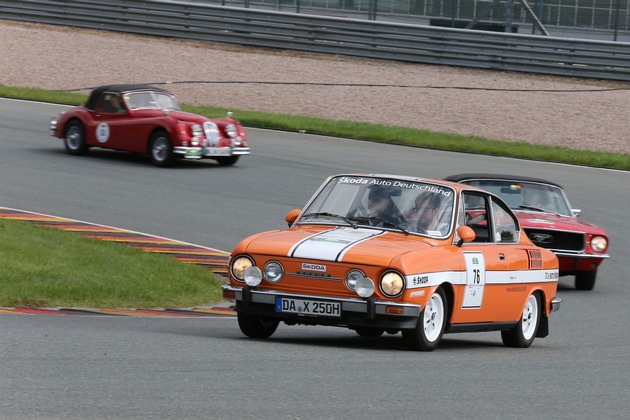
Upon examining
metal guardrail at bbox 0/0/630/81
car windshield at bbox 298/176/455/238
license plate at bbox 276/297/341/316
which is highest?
metal guardrail at bbox 0/0/630/81

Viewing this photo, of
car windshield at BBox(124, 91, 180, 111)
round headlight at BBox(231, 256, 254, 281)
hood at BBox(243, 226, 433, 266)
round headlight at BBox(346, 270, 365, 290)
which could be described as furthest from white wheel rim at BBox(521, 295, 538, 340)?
car windshield at BBox(124, 91, 180, 111)

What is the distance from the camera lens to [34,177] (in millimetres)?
20031

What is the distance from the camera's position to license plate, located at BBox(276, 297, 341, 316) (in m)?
8.79

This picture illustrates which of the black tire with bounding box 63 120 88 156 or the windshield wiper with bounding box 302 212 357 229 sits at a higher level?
the windshield wiper with bounding box 302 212 357 229

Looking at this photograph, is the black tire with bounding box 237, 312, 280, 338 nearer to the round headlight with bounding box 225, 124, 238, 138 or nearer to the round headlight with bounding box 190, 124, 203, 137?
the round headlight with bounding box 190, 124, 203, 137

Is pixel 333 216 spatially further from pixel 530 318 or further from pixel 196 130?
pixel 196 130

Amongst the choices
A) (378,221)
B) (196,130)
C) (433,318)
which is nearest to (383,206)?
(378,221)

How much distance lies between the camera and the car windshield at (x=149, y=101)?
2248 cm

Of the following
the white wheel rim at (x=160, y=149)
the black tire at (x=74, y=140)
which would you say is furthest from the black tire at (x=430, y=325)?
the black tire at (x=74, y=140)

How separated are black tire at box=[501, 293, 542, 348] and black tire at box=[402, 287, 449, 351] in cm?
140

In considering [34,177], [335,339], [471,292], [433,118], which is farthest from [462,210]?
[433,118]

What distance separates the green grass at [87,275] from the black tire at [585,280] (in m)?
4.43

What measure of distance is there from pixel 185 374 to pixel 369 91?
23.9 meters

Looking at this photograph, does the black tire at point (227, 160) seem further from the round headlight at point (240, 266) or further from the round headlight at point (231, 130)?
the round headlight at point (240, 266)
